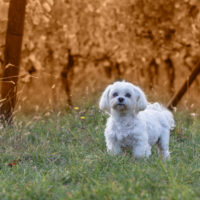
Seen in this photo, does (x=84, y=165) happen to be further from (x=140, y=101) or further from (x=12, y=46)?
(x=12, y=46)

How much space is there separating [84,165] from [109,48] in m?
4.59

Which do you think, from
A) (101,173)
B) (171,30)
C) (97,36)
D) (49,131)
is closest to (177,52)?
(171,30)

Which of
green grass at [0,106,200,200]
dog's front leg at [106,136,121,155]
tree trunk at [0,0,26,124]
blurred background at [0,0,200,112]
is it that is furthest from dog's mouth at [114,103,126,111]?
blurred background at [0,0,200,112]

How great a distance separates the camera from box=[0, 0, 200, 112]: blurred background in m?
7.98

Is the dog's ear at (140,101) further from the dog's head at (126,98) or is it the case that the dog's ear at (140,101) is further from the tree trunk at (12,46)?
the tree trunk at (12,46)

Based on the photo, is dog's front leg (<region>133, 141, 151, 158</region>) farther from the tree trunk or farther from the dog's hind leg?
the tree trunk

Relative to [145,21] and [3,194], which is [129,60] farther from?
[3,194]

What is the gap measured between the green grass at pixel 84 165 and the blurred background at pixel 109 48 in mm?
1310

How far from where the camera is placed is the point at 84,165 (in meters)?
4.29

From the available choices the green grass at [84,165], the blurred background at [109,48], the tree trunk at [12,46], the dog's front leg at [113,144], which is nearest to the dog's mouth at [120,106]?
the dog's front leg at [113,144]

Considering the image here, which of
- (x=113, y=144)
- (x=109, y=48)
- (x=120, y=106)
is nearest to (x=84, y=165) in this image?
(x=113, y=144)

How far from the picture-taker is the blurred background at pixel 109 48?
26.2ft

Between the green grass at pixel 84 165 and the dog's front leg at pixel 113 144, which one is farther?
the dog's front leg at pixel 113 144

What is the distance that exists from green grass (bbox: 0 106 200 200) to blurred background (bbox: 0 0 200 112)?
1310 millimetres
